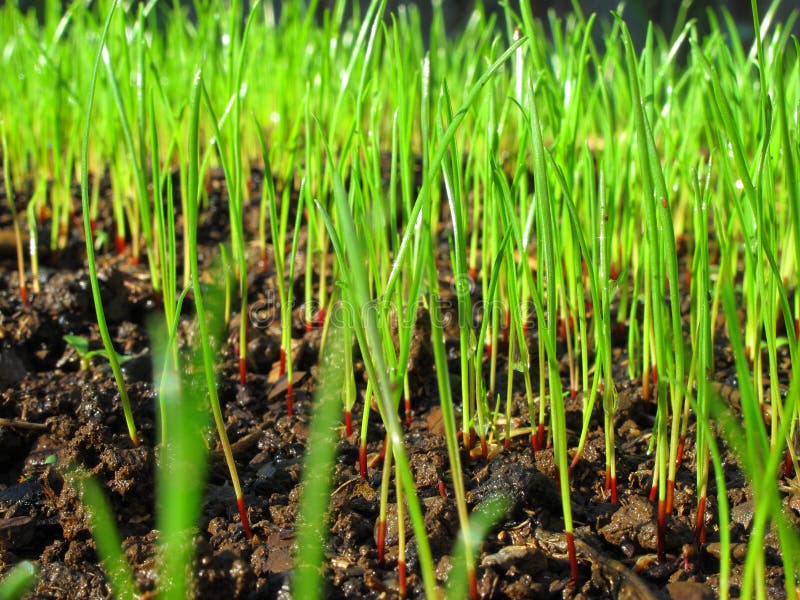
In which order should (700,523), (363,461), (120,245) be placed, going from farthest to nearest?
(120,245)
(363,461)
(700,523)

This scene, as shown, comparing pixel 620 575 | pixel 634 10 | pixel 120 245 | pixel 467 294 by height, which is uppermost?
pixel 634 10

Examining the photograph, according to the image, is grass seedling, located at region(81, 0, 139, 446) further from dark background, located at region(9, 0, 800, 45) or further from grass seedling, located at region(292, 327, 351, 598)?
dark background, located at region(9, 0, 800, 45)

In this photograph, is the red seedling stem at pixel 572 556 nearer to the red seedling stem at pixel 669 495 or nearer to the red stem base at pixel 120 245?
the red seedling stem at pixel 669 495

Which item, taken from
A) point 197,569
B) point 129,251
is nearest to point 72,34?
point 129,251

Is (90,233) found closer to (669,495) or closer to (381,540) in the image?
(381,540)

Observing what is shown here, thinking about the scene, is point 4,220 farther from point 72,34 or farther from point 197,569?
point 197,569

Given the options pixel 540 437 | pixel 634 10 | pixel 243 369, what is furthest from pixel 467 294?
pixel 634 10

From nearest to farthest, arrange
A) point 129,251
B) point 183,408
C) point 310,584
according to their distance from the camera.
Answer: point 183,408, point 310,584, point 129,251

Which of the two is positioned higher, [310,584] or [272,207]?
[272,207]

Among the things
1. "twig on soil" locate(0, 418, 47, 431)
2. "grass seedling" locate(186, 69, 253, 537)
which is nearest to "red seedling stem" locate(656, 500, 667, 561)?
"grass seedling" locate(186, 69, 253, 537)
